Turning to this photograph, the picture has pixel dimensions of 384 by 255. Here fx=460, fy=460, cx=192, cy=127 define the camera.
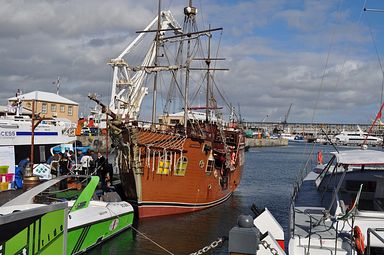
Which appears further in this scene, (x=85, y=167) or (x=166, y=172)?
(x=85, y=167)

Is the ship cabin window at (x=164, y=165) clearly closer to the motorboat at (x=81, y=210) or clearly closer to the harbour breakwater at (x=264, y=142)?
the motorboat at (x=81, y=210)

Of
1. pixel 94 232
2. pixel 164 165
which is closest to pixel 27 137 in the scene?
pixel 164 165

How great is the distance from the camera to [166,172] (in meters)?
19.1

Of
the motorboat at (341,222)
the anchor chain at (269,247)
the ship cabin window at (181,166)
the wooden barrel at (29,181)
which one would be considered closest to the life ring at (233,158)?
the ship cabin window at (181,166)

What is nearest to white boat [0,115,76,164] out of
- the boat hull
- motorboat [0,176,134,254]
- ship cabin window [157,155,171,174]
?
motorboat [0,176,134,254]

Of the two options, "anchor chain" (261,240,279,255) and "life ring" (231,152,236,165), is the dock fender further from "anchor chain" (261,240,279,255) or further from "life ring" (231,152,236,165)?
"life ring" (231,152,236,165)

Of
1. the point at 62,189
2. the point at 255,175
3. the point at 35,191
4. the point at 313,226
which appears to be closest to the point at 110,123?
the point at 62,189

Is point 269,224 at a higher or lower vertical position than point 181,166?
lower

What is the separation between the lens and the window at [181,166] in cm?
1941

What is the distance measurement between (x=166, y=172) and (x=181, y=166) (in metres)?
0.78

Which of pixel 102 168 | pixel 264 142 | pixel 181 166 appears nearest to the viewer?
pixel 181 166

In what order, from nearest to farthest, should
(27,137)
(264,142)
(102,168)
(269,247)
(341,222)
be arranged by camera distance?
1. (269,247)
2. (341,222)
3. (102,168)
4. (27,137)
5. (264,142)

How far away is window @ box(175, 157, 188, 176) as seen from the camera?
19.4 meters

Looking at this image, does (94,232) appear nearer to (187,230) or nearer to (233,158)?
(187,230)
